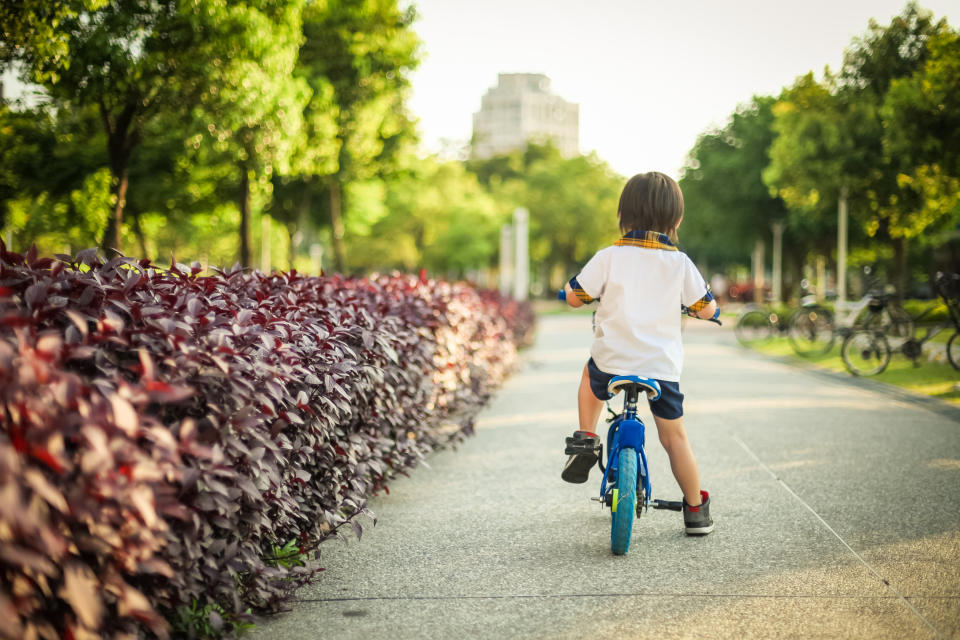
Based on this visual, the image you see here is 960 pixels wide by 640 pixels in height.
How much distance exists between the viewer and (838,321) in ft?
59.3

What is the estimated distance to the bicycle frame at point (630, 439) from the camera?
4098 millimetres

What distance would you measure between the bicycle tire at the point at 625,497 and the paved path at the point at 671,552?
0.14 m

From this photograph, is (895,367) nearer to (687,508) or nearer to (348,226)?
(687,508)

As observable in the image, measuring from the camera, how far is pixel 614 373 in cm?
423

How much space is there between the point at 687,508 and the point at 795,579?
0.78m

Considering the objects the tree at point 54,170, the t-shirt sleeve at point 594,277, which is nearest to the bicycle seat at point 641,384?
the t-shirt sleeve at point 594,277

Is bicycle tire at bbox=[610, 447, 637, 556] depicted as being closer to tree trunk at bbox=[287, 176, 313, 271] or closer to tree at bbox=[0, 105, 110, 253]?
tree at bbox=[0, 105, 110, 253]

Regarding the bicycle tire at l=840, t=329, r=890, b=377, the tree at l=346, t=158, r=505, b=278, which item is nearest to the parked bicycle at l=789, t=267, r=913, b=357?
the bicycle tire at l=840, t=329, r=890, b=377

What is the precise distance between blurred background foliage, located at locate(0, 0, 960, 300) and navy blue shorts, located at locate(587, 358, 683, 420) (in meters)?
8.68

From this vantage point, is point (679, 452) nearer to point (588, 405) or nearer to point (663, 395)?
point (663, 395)

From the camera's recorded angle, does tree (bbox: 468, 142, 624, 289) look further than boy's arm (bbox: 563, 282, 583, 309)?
Yes

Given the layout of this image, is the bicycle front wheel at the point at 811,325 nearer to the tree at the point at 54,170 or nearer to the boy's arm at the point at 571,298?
the boy's arm at the point at 571,298

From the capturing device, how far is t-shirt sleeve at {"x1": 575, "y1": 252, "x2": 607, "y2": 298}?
4277 mm

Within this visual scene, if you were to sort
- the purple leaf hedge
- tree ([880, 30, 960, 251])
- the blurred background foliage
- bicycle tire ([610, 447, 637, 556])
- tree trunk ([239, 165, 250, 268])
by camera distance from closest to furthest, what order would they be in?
the purple leaf hedge → bicycle tire ([610, 447, 637, 556]) → tree ([880, 30, 960, 251]) → the blurred background foliage → tree trunk ([239, 165, 250, 268])
